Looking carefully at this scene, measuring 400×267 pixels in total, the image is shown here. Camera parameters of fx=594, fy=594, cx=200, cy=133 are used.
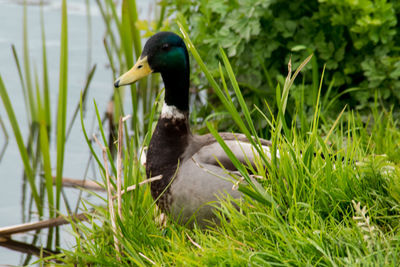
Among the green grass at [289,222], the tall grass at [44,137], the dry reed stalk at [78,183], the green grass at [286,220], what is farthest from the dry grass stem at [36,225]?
the dry reed stalk at [78,183]

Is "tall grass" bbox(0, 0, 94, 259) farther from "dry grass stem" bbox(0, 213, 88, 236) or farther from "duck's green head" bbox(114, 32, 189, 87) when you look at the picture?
"duck's green head" bbox(114, 32, 189, 87)

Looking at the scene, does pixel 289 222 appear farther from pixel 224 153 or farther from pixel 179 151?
pixel 179 151

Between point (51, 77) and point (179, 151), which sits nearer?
point (179, 151)

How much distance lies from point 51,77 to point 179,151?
3286 mm

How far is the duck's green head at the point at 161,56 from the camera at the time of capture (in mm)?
2822

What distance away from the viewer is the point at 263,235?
2.18 m

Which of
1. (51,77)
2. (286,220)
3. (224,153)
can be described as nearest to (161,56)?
(224,153)

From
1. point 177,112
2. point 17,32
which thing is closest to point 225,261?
point 177,112

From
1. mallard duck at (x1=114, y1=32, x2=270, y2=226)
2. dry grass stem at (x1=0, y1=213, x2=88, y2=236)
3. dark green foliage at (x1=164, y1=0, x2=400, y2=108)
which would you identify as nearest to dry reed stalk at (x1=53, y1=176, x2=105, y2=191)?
dry grass stem at (x1=0, y1=213, x2=88, y2=236)

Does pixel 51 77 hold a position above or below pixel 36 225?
above

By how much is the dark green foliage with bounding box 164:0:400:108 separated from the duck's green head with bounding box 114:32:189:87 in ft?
2.27

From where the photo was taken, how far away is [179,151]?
2838 millimetres

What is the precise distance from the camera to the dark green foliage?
11.4 feet

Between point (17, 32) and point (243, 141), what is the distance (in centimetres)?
451
